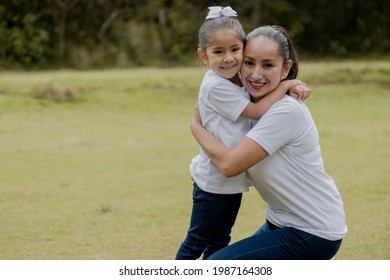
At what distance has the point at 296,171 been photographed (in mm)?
2338

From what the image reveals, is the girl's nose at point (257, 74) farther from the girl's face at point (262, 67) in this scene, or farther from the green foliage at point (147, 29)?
the green foliage at point (147, 29)

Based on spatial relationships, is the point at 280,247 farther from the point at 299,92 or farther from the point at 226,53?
the point at 226,53

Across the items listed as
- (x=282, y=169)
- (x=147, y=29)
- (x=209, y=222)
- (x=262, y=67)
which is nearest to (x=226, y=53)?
(x=262, y=67)

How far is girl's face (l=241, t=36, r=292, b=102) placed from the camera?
2.39 m

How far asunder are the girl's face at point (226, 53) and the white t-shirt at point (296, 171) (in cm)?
22

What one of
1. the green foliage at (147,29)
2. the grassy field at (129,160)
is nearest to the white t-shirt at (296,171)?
the grassy field at (129,160)

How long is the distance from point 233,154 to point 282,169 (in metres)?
0.16

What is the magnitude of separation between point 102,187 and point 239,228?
151 centimetres

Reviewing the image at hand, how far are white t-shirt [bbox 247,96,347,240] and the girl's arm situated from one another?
24 mm

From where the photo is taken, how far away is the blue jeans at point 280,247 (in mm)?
2352

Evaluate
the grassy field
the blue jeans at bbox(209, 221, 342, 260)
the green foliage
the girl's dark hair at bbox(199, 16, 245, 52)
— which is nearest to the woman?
the blue jeans at bbox(209, 221, 342, 260)

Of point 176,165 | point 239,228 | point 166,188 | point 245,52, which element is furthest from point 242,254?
point 176,165

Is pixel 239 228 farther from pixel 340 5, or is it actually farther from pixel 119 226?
pixel 340 5

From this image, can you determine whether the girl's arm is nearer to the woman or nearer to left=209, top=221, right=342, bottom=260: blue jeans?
the woman
